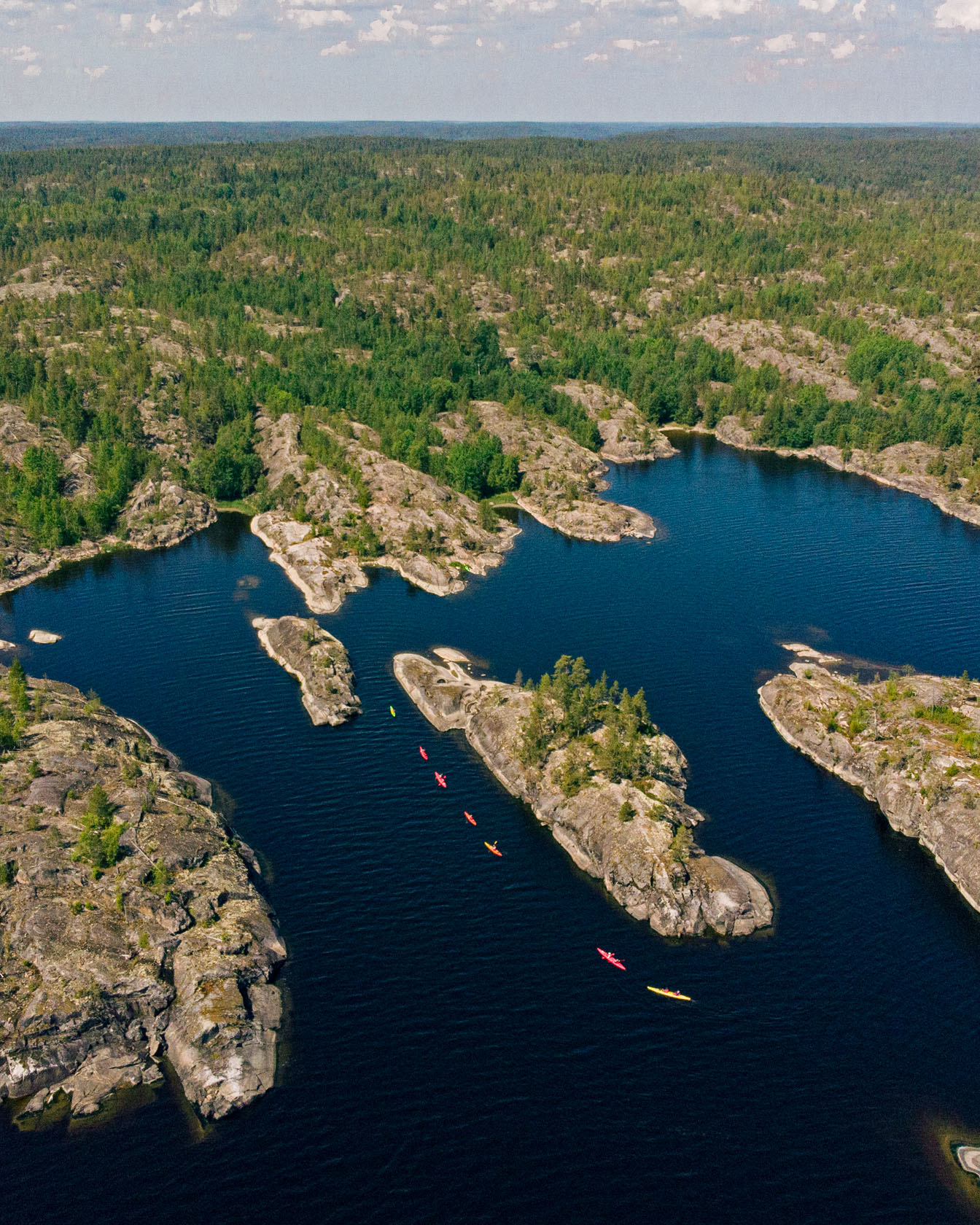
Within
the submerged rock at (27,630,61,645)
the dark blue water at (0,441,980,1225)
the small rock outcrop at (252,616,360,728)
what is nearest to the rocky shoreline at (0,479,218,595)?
the submerged rock at (27,630,61,645)

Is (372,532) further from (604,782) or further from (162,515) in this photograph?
(604,782)

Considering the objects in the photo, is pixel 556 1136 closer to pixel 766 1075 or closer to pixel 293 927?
pixel 766 1075

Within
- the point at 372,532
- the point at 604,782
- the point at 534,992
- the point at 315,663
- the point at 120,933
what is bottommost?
the point at 534,992

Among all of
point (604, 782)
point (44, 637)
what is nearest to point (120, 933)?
point (604, 782)

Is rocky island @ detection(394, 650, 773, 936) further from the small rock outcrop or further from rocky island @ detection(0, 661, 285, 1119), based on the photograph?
rocky island @ detection(0, 661, 285, 1119)

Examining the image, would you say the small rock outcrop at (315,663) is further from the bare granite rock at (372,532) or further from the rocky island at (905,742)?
the rocky island at (905,742)

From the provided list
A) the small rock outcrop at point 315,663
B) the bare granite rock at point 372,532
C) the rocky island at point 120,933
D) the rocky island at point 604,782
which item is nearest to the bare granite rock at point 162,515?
the bare granite rock at point 372,532

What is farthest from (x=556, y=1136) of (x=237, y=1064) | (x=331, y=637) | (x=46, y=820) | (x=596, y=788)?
(x=331, y=637)

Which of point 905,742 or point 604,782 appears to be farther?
point 905,742
